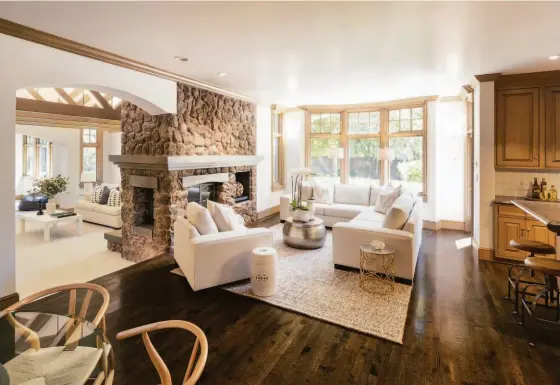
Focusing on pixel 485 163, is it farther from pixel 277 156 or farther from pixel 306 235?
pixel 277 156

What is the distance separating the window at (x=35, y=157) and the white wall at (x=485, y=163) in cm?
1411

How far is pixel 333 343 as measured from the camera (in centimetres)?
260

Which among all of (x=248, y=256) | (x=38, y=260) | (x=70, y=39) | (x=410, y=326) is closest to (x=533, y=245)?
(x=410, y=326)

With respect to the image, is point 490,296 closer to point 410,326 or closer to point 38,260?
point 410,326

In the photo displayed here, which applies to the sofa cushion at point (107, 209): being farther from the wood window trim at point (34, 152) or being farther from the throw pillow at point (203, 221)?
the wood window trim at point (34, 152)

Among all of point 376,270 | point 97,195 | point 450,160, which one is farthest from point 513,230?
point 97,195

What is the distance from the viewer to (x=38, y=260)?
5.23 metres

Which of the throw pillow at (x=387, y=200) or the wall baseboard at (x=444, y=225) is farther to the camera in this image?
the wall baseboard at (x=444, y=225)

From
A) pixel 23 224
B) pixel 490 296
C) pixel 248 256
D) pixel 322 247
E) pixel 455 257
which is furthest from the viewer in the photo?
pixel 23 224

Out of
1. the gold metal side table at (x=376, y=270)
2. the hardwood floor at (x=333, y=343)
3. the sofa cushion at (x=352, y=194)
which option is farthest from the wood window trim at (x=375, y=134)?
the hardwood floor at (x=333, y=343)

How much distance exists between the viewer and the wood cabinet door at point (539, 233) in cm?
410

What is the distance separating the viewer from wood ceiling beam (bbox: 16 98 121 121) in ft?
24.5

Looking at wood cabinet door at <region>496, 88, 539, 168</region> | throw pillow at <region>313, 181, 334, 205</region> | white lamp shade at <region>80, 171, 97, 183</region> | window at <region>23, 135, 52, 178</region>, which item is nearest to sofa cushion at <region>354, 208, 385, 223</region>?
throw pillow at <region>313, 181, 334, 205</region>

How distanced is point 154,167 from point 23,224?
4.41 m
